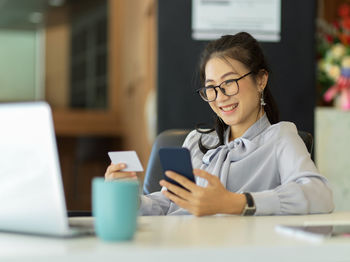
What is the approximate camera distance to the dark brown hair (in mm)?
1719

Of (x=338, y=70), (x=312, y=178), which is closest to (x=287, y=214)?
(x=312, y=178)

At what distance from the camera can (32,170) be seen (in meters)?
0.85

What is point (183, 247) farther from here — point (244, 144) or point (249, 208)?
point (244, 144)

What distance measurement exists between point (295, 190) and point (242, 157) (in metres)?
0.29

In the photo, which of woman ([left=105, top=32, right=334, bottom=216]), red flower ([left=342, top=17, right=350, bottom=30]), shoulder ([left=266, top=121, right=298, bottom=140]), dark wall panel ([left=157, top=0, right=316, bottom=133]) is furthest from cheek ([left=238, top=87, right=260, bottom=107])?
red flower ([left=342, top=17, right=350, bottom=30])

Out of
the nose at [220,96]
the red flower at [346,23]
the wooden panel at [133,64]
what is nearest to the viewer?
→ the nose at [220,96]

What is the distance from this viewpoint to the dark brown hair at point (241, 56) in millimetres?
1719

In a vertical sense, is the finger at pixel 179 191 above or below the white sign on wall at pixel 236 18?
below

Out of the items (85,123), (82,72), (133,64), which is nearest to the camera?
(133,64)

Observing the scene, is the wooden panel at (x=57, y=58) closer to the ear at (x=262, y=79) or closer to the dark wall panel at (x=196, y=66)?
the dark wall panel at (x=196, y=66)

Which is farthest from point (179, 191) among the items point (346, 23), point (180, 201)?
point (346, 23)

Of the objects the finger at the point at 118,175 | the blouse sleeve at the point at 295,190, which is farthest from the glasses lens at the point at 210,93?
the finger at the point at 118,175

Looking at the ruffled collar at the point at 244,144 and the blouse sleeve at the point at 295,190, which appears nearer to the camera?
→ the blouse sleeve at the point at 295,190

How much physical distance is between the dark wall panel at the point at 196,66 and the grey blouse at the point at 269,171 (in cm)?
109
